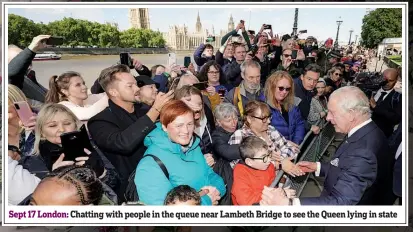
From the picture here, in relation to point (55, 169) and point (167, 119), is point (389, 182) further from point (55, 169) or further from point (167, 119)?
point (55, 169)

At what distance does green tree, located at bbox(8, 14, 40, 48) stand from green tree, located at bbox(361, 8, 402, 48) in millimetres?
2732

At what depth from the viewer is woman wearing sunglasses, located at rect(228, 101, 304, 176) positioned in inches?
118

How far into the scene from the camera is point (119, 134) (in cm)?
289

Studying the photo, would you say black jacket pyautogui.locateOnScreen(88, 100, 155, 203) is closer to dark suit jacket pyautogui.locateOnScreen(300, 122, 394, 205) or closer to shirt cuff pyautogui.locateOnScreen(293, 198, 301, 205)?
shirt cuff pyautogui.locateOnScreen(293, 198, 301, 205)

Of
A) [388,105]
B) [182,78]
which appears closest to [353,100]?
[388,105]

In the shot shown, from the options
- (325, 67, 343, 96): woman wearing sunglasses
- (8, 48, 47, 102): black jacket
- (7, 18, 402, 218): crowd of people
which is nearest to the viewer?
(7, 18, 402, 218): crowd of people

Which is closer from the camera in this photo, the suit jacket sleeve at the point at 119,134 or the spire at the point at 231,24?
the suit jacket sleeve at the point at 119,134

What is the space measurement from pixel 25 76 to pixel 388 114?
3.01 m

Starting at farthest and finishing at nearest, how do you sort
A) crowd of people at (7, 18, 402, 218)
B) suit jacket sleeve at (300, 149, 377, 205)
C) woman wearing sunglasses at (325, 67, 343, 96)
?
1. woman wearing sunglasses at (325, 67, 343, 96)
2. crowd of people at (7, 18, 402, 218)
3. suit jacket sleeve at (300, 149, 377, 205)

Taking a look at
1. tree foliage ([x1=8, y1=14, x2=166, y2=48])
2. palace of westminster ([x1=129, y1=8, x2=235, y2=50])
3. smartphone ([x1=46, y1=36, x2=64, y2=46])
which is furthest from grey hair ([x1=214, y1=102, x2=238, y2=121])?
smartphone ([x1=46, y1=36, x2=64, y2=46])

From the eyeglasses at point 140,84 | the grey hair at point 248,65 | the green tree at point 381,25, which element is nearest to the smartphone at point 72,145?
the eyeglasses at point 140,84

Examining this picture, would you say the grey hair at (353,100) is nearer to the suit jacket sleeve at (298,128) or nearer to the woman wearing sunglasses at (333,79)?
the woman wearing sunglasses at (333,79)

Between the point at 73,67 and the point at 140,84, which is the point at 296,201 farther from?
the point at 73,67

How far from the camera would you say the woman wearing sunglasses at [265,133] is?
9.86ft
